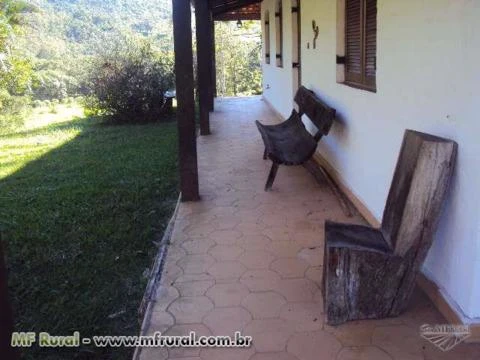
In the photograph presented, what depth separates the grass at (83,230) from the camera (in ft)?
9.21

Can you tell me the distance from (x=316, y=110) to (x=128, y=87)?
654 cm

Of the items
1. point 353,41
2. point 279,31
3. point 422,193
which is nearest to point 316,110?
point 353,41

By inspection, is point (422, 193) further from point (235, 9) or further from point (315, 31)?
point (235, 9)

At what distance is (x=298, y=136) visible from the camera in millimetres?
5613

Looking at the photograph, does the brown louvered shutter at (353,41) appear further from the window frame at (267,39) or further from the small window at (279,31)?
the window frame at (267,39)

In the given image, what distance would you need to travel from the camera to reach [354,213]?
420 centimetres

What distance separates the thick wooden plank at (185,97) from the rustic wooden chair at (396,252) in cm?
227

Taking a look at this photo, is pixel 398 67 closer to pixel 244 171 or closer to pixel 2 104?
pixel 244 171

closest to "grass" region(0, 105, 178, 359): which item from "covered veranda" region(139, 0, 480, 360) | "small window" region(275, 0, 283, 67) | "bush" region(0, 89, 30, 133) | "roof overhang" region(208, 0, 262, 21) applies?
"covered veranda" region(139, 0, 480, 360)

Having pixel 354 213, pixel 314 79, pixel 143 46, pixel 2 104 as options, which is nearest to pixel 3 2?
pixel 2 104

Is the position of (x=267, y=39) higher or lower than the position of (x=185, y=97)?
Answer: higher

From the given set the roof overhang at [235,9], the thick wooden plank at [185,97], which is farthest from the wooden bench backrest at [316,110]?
the roof overhang at [235,9]

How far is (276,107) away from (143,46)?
354cm

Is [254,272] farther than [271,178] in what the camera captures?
No
